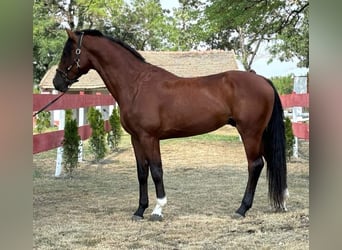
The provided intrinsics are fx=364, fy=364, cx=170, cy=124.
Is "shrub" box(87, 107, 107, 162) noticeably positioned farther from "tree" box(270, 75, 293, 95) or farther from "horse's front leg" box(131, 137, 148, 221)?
"tree" box(270, 75, 293, 95)

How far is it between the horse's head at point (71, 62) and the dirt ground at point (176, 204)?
1.30 ft

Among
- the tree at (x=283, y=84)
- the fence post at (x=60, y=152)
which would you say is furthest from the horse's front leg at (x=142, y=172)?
the tree at (x=283, y=84)

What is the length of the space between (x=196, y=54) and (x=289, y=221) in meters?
0.97

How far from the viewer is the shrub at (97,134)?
2.01 m

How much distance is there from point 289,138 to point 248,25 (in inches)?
25.1

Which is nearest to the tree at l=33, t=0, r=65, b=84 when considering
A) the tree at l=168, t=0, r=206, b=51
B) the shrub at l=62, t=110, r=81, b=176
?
the shrub at l=62, t=110, r=81, b=176

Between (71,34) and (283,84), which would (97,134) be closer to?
(71,34)

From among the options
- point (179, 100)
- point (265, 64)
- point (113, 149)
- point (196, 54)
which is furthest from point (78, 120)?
point (265, 64)

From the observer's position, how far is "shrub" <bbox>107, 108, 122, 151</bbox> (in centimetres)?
199

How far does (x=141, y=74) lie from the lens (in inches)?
75.2

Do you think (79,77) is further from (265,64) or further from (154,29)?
(265,64)

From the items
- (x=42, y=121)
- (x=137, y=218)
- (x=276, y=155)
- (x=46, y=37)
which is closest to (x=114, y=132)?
(x=42, y=121)

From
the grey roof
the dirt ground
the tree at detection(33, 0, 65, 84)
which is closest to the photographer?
the dirt ground

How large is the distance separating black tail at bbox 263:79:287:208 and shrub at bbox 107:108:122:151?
2.56 feet
